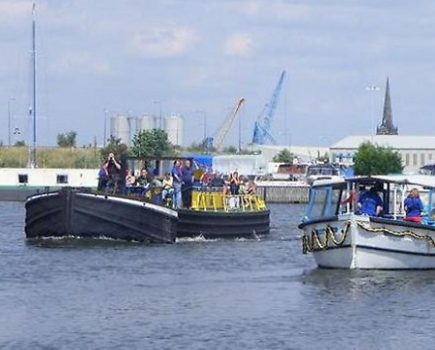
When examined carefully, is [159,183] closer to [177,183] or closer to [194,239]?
[177,183]

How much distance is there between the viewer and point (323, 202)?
145ft

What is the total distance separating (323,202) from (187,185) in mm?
11625

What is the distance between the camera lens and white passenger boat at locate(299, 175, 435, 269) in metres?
40.8

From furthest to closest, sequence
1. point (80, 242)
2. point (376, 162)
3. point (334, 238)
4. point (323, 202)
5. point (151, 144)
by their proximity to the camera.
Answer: point (376, 162) < point (151, 144) < point (80, 242) < point (323, 202) < point (334, 238)

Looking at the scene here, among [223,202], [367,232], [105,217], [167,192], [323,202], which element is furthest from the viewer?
[223,202]

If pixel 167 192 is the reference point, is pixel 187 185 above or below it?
above

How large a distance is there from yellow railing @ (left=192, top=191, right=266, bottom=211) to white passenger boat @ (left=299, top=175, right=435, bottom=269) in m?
12.5

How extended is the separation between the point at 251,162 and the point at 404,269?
391ft

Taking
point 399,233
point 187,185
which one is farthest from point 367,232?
point 187,185

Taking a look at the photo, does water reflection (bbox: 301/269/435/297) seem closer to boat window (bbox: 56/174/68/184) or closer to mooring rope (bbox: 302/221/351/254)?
mooring rope (bbox: 302/221/351/254)

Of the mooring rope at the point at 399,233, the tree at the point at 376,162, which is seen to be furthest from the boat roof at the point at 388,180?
the tree at the point at 376,162

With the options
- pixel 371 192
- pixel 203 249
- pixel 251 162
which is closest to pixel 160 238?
pixel 203 249

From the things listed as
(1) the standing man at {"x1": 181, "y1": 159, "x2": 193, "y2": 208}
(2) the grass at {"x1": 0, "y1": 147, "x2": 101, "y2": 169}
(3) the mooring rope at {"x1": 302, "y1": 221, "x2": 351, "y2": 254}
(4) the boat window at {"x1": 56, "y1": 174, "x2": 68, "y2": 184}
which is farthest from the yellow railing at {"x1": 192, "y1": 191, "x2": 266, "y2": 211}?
(2) the grass at {"x1": 0, "y1": 147, "x2": 101, "y2": 169}

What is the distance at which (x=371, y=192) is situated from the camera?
42656 millimetres
